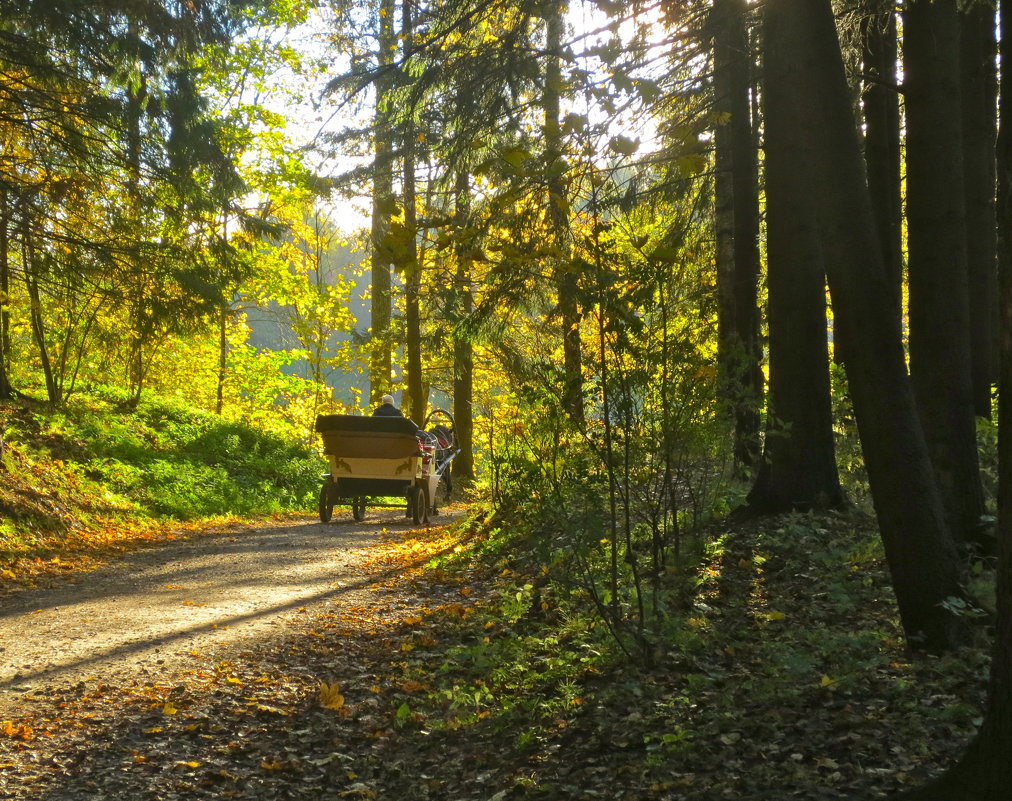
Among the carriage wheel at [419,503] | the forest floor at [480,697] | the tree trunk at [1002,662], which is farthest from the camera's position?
the carriage wheel at [419,503]

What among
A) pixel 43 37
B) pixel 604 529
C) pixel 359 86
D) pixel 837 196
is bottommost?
pixel 604 529

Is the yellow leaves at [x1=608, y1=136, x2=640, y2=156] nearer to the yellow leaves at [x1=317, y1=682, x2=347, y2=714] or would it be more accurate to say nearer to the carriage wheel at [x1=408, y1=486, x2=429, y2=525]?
the yellow leaves at [x1=317, y1=682, x2=347, y2=714]

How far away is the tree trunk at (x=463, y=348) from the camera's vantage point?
18.1 feet

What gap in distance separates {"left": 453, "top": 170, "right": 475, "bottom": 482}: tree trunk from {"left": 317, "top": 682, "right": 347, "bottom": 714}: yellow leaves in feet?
7.99

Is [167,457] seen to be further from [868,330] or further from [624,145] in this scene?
[868,330]

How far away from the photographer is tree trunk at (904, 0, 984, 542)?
222 inches

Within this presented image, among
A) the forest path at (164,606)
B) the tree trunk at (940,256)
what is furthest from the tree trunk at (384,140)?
the tree trunk at (940,256)

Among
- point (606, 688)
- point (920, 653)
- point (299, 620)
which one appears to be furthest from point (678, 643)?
point (299, 620)

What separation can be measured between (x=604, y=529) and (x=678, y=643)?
2.72 feet

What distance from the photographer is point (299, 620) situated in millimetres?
6801

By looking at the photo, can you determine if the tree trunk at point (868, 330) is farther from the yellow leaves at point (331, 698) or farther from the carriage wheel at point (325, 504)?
the carriage wheel at point (325, 504)

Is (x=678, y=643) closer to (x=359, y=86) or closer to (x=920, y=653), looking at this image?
(x=920, y=653)

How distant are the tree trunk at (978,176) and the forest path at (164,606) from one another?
23.1ft

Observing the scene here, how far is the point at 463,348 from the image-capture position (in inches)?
531
